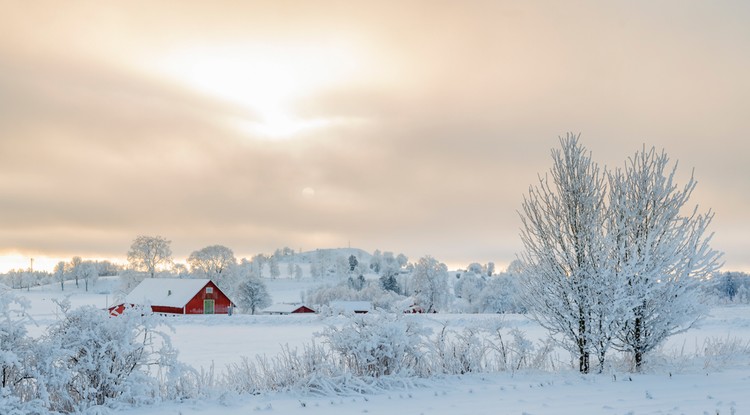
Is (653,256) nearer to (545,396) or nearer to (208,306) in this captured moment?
(545,396)

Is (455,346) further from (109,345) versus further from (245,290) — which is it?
(245,290)

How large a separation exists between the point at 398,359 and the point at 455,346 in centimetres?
166

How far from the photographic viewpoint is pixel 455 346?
12.1m

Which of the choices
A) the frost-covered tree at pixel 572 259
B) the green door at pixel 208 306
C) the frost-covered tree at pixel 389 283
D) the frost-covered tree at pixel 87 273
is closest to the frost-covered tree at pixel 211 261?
the frost-covered tree at pixel 389 283

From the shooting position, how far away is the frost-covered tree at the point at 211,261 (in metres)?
85.9

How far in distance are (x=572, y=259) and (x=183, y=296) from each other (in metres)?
49.4

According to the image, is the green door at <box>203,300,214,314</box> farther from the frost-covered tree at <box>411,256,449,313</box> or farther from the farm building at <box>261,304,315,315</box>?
the frost-covered tree at <box>411,256,449,313</box>

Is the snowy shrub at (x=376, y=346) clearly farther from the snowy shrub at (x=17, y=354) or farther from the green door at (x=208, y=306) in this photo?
the green door at (x=208, y=306)

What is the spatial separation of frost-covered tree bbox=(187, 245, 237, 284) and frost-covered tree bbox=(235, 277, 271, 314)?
11.5 metres

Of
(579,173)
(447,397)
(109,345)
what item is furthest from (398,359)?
(579,173)

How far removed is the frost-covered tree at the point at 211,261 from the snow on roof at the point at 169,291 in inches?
975

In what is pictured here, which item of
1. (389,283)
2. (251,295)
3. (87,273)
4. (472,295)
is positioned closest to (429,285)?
(472,295)

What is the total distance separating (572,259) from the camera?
12930 mm

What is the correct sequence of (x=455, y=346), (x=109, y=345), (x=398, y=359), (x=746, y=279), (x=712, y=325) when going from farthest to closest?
1. (x=746, y=279)
2. (x=712, y=325)
3. (x=455, y=346)
4. (x=398, y=359)
5. (x=109, y=345)
